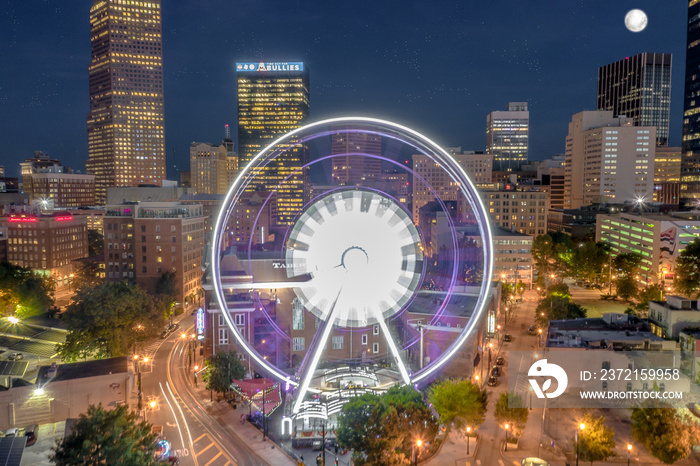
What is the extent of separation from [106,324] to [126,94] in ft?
405

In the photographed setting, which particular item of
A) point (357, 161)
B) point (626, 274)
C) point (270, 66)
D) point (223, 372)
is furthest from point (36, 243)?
point (626, 274)

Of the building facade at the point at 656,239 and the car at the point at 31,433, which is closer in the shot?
the car at the point at 31,433

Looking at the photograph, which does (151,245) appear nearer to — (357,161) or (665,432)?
(357,161)

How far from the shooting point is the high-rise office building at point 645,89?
159 metres

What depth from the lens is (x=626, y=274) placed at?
2315 inches

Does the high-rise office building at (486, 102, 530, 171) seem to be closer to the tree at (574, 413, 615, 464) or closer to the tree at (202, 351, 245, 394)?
the tree at (202, 351, 245, 394)

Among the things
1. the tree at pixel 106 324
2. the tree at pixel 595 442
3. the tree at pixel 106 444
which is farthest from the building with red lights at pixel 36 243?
the tree at pixel 595 442

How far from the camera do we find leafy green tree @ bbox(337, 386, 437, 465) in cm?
1964

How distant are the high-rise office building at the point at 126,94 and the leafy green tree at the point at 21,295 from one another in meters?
88.6

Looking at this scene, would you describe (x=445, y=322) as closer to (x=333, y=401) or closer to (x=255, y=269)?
(x=333, y=401)

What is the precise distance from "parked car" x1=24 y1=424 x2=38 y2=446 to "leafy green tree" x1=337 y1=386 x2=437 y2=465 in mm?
15758

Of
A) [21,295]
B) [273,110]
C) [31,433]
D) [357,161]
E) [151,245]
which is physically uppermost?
[273,110]

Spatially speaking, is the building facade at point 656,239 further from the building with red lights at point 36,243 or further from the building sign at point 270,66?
the building with red lights at point 36,243

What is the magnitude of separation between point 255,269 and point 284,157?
6004 centimetres
